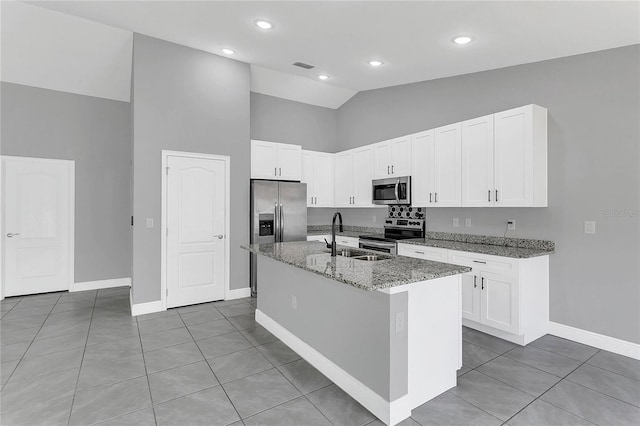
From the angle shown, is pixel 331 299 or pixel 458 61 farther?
pixel 458 61

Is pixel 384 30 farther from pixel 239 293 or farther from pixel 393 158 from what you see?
pixel 239 293

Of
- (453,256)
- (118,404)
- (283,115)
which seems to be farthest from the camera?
(283,115)

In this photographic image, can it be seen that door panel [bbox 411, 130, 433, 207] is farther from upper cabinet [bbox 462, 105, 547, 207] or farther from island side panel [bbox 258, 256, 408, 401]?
island side panel [bbox 258, 256, 408, 401]

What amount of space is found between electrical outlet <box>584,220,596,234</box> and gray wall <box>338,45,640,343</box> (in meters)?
→ 0.04

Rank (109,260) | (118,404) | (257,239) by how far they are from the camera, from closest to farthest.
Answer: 1. (118,404)
2. (257,239)
3. (109,260)

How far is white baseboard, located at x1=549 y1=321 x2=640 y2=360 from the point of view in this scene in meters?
2.97

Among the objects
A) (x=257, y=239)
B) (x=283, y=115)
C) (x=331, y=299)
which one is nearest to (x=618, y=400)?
(x=331, y=299)

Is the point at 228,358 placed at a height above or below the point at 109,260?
below

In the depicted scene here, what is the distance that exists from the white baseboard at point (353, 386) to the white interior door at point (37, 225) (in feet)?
13.6

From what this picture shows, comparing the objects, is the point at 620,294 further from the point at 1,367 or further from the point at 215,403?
the point at 1,367

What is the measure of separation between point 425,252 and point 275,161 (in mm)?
2763

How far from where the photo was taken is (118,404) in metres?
2.24

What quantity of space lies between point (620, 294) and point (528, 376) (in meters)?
1.33

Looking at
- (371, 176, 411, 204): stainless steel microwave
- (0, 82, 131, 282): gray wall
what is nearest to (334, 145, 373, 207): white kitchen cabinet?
(371, 176, 411, 204): stainless steel microwave
